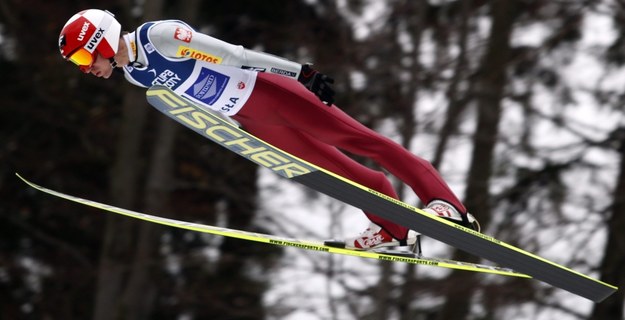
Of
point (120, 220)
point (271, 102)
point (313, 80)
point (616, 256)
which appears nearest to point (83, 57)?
point (271, 102)

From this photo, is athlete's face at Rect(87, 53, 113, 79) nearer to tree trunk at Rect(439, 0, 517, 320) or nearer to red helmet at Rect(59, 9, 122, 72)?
red helmet at Rect(59, 9, 122, 72)

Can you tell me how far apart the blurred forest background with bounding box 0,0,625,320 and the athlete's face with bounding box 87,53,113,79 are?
4.51m

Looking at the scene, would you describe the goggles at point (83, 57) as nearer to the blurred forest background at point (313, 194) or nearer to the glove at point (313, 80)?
the glove at point (313, 80)

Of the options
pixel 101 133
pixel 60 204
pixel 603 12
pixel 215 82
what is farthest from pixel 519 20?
pixel 215 82

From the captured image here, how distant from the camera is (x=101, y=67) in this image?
520 cm

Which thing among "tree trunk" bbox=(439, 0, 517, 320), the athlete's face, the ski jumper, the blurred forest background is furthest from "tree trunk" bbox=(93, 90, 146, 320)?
the athlete's face

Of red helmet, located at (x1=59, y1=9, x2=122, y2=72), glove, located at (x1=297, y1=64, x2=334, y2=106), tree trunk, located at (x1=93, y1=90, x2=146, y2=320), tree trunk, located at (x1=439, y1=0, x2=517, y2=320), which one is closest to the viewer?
red helmet, located at (x1=59, y1=9, x2=122, y2=72)

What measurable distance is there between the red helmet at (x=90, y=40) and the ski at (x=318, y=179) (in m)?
0.32

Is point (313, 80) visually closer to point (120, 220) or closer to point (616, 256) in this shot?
point (616, 256)

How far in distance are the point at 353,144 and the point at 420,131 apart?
4.25 metres

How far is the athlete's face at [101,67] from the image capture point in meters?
5.19

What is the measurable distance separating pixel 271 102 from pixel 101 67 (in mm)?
848

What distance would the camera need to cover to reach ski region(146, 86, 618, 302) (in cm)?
515

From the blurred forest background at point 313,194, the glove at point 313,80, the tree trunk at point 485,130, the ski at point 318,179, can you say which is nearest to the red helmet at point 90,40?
the ski at point 318,179
